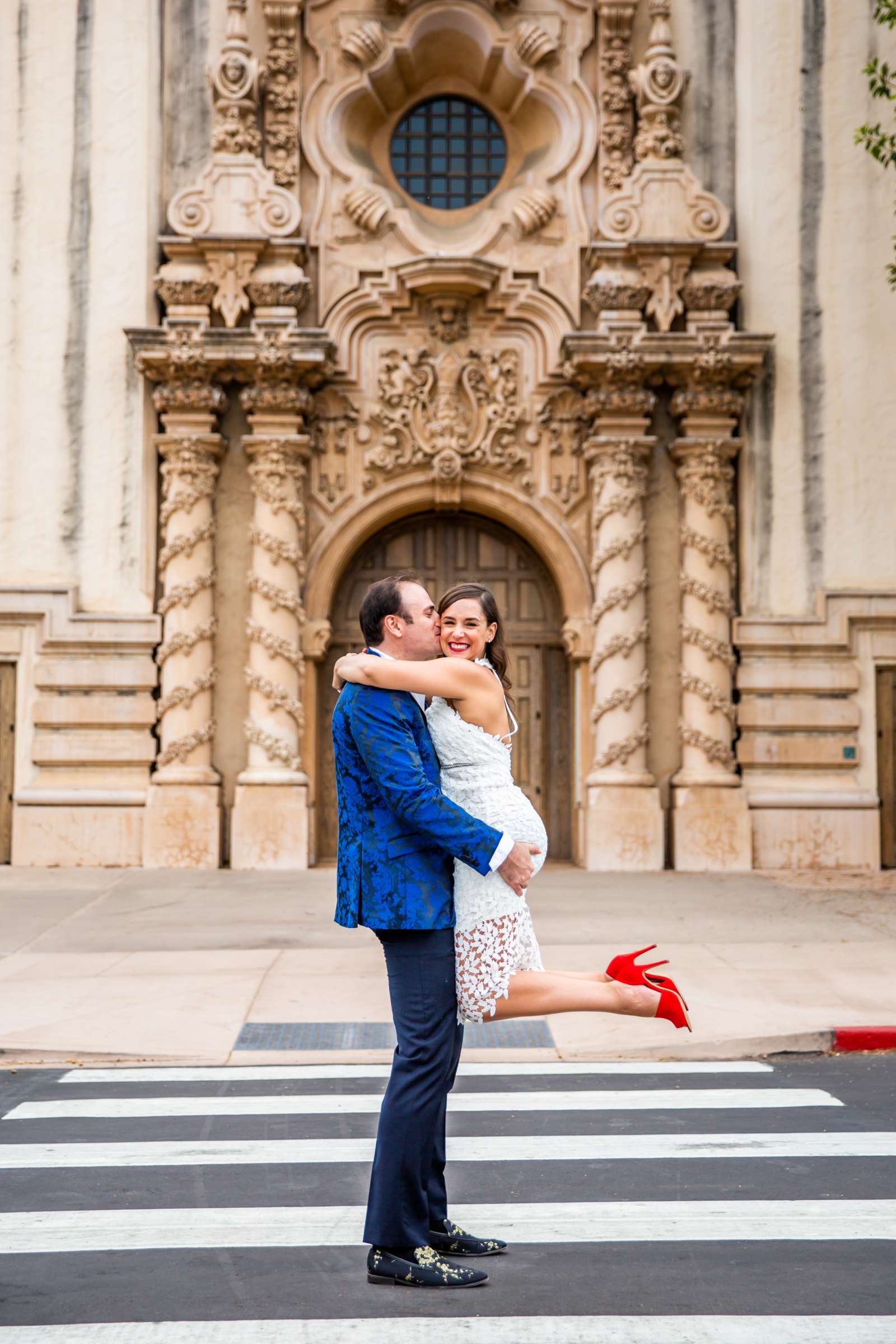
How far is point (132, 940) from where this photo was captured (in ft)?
40.2

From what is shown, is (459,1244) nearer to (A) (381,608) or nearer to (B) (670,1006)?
(B) (670,1006)

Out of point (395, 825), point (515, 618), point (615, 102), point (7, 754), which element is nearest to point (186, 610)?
point (7, 754)

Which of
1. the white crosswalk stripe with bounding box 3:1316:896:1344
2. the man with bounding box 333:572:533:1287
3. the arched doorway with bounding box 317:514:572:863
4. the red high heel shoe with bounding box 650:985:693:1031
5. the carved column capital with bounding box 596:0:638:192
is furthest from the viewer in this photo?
the arched doorway with bounding box 317:514:572:863

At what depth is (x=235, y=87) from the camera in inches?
721

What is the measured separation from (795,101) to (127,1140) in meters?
16.6

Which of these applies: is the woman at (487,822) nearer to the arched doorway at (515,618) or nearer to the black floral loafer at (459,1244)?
the black floral loafer at (459,1244)

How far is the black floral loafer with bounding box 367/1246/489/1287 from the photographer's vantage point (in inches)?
175

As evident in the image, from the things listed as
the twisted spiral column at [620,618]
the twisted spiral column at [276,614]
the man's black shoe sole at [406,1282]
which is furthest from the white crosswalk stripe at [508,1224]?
the twisted spiral column at [620,618]

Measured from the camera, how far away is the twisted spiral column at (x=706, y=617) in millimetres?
18031

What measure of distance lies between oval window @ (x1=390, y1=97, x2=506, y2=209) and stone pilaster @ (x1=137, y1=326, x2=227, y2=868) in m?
3.76

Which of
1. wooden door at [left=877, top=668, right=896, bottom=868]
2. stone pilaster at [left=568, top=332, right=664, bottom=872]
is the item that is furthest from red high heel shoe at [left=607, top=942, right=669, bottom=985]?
wooden door at [left=877, top=668, right=896, bottom=868]

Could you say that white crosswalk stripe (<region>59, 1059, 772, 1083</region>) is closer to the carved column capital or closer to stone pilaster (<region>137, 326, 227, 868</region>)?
stone pilaster (<region>137, 326, 227, 868</region>)

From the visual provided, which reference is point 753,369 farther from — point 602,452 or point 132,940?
point 132,940

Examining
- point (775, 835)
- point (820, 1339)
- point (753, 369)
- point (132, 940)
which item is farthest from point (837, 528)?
point (820, 1339)
